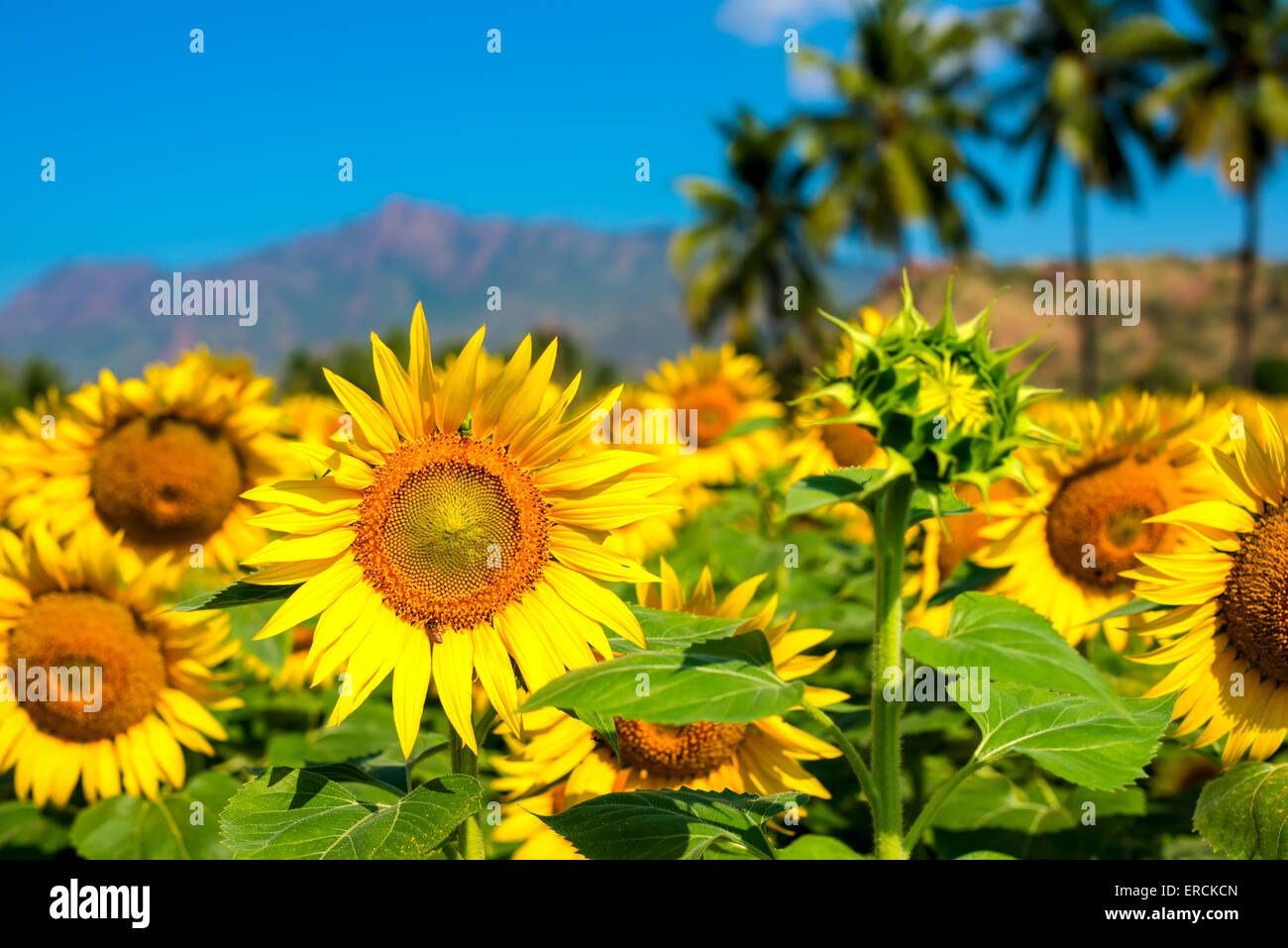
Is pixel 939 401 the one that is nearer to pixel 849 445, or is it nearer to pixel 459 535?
pixel 459 535

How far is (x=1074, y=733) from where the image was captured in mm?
1973

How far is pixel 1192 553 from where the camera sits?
2.19 meters

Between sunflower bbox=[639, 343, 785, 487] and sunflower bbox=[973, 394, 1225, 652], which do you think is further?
sunflower bbox=[639, 343, 785, 487]

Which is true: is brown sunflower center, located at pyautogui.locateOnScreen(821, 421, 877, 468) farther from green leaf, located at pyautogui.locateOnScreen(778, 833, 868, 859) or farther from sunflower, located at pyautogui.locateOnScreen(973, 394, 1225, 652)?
green leaf, located at pyautogui.locateOnScreen(778, 833, 868, 859)

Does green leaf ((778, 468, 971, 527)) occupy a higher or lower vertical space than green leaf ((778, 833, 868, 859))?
higher

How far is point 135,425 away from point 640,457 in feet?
10.8

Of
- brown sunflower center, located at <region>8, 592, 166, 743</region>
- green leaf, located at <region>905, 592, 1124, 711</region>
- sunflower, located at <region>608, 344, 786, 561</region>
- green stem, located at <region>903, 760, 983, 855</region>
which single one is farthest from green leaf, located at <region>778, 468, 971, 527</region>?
sunflower, located at <region>608, 344, 786, 561</region>

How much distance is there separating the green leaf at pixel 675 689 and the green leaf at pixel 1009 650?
24 cm

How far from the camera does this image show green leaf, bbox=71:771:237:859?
3.19 m

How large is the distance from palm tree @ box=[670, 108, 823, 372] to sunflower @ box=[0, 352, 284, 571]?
39153mm

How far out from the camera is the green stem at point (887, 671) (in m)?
1.80

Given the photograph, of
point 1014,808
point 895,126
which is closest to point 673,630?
point 1014,808

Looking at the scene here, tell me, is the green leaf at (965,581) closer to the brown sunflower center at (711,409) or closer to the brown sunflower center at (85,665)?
the brown sunflower center at (85,665)

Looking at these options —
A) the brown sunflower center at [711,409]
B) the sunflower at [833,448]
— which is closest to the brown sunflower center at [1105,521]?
the sunflower at [833,448]
